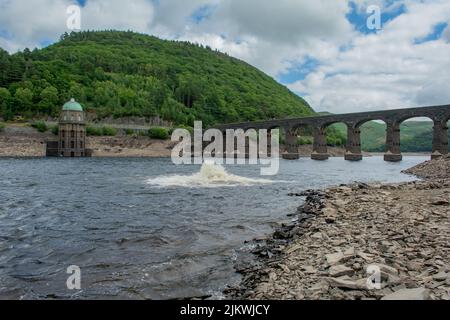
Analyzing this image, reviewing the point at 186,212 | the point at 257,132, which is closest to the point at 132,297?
the point at 186,212

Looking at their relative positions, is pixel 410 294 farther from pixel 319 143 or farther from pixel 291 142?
pixel 291 142

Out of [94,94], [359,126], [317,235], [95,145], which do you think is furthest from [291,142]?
[317,235]

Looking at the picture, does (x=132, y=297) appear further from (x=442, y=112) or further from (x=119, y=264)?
(x=442, y=112)

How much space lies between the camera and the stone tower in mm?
108188

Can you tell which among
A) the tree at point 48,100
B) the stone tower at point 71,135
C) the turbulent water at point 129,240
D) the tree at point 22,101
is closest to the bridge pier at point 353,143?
the stone tower at point 71,135

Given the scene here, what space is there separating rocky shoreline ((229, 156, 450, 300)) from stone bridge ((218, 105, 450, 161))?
256 feet

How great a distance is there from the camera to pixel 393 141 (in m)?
100

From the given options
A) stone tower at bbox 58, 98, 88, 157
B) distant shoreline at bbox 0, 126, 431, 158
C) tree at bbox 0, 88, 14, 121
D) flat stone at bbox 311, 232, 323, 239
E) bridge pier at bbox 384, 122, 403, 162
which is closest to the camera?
flat stone at bbox 311, 232, 323, 239

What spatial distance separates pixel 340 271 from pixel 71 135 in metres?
114

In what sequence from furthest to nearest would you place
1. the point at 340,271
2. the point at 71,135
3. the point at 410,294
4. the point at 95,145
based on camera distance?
1. the point at 95,145
2. the point at 71,135
3. the point at 340,271
4. the point at 410,294

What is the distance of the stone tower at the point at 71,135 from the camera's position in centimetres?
10819

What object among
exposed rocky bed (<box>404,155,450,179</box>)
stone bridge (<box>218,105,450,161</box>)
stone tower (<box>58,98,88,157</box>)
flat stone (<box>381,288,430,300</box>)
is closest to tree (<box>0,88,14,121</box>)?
stone tower (<box>58,98,88,157</box>)

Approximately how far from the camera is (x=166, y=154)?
121125 mm

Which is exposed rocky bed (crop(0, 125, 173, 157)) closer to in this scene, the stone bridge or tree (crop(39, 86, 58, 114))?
tree (crop(39, 86, 58, 114))
